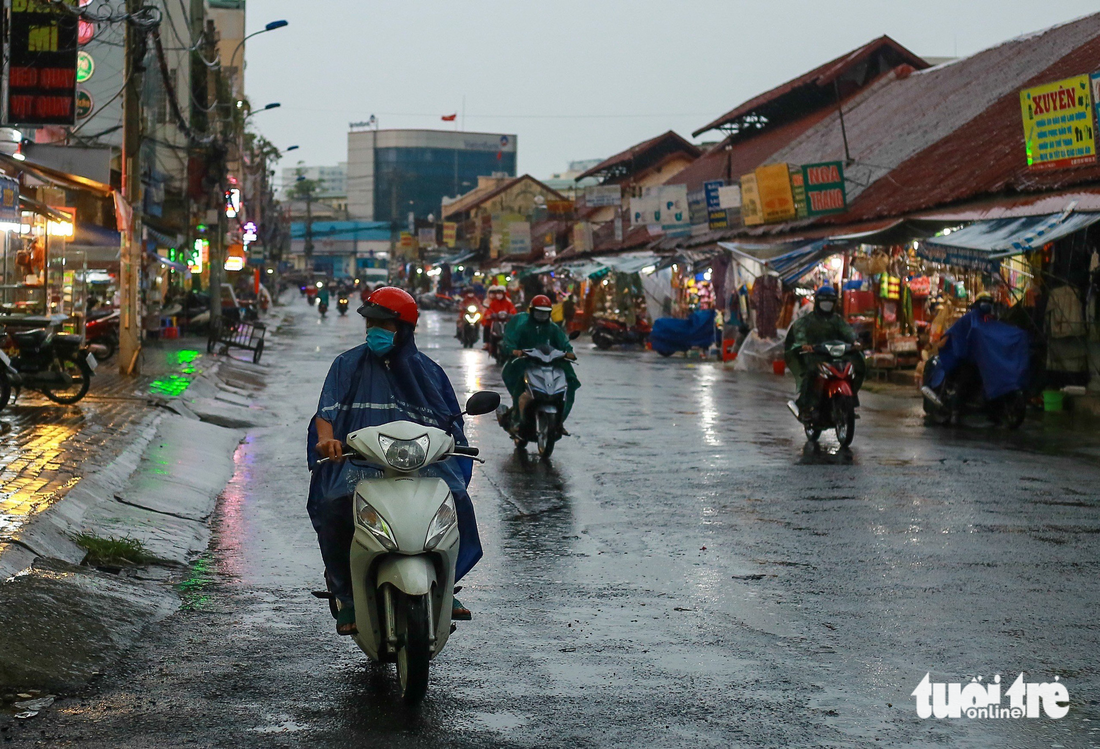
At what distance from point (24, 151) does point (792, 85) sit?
2428 centimetres

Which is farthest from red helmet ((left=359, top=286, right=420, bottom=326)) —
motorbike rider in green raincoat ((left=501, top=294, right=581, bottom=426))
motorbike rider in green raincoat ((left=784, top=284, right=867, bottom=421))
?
motorbike rider in green raincoat ((left=784, top=284, right=867, bottom=421))

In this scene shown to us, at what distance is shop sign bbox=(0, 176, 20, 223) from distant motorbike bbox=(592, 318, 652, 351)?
21.6 metres

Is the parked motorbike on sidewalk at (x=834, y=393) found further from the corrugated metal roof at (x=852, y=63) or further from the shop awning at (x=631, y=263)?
the corrugated metal roof at (x=852, y=63)

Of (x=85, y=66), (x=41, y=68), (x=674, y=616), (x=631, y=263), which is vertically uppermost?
(x=85, y=66)

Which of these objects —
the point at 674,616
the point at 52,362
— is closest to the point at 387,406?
the point at 674,616

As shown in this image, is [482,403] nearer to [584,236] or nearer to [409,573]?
[409,573]

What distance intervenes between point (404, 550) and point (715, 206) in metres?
28.7

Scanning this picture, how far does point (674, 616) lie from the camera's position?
6.52 meters

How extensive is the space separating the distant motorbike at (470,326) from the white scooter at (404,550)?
29768mm

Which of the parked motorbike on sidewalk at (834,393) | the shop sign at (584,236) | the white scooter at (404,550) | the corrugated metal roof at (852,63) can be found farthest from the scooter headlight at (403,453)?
the shop sign at (584,236)

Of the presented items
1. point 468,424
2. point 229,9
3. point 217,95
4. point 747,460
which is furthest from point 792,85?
point 229,9

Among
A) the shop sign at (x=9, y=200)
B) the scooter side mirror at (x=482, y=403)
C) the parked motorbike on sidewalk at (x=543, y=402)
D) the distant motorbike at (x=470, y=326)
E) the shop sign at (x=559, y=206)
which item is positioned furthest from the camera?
the shop sign at (x=559, y=206)

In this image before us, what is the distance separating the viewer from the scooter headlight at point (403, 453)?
505 cm

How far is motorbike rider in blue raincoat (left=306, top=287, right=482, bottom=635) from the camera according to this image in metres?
5.39
